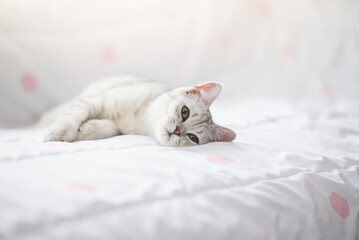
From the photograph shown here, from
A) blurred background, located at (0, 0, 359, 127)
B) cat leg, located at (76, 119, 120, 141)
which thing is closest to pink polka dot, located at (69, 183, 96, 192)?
cat leg, located at (76, 119, 120, 141)

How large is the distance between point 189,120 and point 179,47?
100 centimetres

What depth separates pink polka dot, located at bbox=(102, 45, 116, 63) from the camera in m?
1.80

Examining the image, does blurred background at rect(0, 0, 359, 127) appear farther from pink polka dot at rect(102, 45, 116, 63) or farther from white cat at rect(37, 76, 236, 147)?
white cat at rect(37, 76, 236, 147)

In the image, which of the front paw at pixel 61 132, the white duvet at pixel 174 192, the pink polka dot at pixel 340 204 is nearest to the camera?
the white duvet at pixel 174 192

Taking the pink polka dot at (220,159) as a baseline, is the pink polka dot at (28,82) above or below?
above

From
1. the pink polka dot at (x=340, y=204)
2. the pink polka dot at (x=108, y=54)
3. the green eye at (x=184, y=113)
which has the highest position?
the pink polka dot at (x=108, y=54)

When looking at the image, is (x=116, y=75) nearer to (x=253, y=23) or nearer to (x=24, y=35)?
(x=24, y=35)

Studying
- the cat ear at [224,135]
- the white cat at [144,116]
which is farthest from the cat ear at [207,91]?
the cat ear at [224,135]

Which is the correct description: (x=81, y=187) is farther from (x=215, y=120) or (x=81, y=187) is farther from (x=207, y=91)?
(x=215, y=120)

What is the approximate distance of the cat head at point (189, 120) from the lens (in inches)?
44.8

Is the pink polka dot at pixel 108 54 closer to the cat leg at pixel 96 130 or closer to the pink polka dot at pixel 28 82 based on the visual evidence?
the pink polka dot at pixel 28 82

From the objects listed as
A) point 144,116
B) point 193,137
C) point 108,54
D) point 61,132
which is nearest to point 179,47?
point 108,54

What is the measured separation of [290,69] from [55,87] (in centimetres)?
165

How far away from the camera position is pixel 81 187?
1.95 feet
